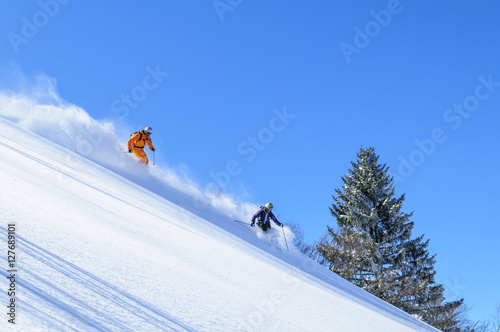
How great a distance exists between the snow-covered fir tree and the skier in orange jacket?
12342mm

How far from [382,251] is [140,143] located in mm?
14489

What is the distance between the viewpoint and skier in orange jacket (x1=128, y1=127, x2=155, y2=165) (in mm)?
13992

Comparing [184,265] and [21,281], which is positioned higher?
[184,265]

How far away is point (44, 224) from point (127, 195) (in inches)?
186

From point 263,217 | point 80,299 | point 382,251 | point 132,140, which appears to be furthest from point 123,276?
point 382,251

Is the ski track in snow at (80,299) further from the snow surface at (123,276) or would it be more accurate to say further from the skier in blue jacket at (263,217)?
the skier in blue jacket at (263,217)

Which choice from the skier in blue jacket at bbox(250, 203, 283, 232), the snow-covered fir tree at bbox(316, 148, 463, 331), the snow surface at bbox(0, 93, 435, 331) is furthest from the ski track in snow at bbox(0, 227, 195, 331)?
the snow-covered fir tree at bbox(316, 148, 463, 331)

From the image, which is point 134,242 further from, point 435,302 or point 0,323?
point 435,302

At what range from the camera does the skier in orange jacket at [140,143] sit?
14.0m

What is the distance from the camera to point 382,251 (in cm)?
2042

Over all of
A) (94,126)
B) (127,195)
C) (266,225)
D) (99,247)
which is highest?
(94,126)

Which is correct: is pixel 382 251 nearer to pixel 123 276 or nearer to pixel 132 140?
pixel 132 140

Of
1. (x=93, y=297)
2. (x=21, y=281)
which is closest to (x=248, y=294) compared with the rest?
(x=93, y=297)

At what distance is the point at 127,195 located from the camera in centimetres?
835
